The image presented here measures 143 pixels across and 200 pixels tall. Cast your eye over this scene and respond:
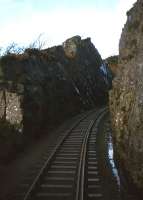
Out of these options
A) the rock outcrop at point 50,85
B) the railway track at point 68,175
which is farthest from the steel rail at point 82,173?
the rock outcrop at point 50,85

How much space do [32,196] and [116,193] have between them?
3208 millimetres

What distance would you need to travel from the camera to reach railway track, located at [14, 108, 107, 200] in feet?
54.0

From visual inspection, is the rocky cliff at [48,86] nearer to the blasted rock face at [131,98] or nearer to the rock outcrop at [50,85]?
the rock outcrop at [50,85]

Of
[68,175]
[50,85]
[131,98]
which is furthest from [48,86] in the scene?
[131,98]

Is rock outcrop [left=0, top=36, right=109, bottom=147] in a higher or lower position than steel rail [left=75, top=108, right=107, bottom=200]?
higher

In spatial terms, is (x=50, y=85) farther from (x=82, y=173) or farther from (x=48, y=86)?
(x=82, y=173)

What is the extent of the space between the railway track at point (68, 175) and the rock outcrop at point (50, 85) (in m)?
3.49

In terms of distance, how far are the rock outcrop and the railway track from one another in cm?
349

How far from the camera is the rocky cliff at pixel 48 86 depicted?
29.0 m

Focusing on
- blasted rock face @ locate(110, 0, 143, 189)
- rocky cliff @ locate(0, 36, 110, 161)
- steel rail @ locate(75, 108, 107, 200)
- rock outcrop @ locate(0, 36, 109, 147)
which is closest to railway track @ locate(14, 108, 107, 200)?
steel rail @ locate(75, 108, 107, 200)

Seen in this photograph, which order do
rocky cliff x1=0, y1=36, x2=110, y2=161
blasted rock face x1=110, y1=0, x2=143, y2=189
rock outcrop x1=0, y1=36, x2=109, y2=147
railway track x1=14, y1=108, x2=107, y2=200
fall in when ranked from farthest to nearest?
rock outcrop x1=0, y1=36, x2=109, y2=147 → rocky cliff x1=0, y1=36, x2=110, y2=161 → railway track x1=14, y1=108, x2=107, y2=200 → blasted rock face x1=110, y1=0, x2=143, y2=189

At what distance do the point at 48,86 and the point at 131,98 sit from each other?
61.9 ft

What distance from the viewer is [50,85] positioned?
37.9m

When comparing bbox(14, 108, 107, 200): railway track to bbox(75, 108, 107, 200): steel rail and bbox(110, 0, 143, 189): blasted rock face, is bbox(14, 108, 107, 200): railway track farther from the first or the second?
bbox(110, 0, 143, 189): blasted rock face
